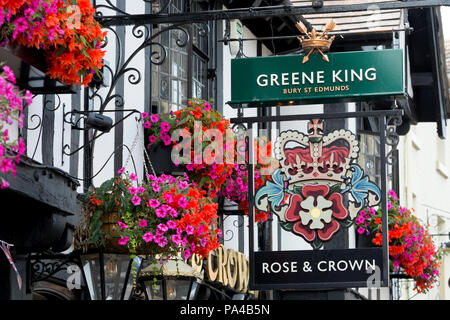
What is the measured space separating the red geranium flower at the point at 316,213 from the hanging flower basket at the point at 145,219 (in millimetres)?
979

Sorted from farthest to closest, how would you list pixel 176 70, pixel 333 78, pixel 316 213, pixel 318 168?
pixel 176 70 → pixel 318 168 → pixel 316 213 → pixel 333 78

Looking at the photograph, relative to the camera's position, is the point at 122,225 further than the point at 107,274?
No

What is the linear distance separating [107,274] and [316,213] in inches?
73.6

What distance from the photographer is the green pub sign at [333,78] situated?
8820 mm

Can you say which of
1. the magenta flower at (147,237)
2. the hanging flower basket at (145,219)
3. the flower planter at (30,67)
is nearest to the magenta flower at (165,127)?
the hanging flower basket at (145,219)

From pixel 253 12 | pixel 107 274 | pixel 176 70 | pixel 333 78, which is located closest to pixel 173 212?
pixel 107 274

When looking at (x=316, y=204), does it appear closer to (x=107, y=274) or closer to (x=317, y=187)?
(x=317, y=187)

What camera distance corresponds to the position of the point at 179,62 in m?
12.0

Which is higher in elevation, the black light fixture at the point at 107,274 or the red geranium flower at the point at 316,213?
the red geranium flower at the point at 316,213

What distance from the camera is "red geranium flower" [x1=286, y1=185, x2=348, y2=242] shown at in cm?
916

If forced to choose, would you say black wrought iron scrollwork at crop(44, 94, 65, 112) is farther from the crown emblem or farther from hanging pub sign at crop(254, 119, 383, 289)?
the crown emblem

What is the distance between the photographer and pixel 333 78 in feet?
29.0

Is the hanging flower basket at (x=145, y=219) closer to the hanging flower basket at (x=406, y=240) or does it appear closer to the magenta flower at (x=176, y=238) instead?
the magenta flower at (x=176, y=238)

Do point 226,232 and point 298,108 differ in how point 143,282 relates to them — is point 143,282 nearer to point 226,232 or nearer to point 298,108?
point 226,232
